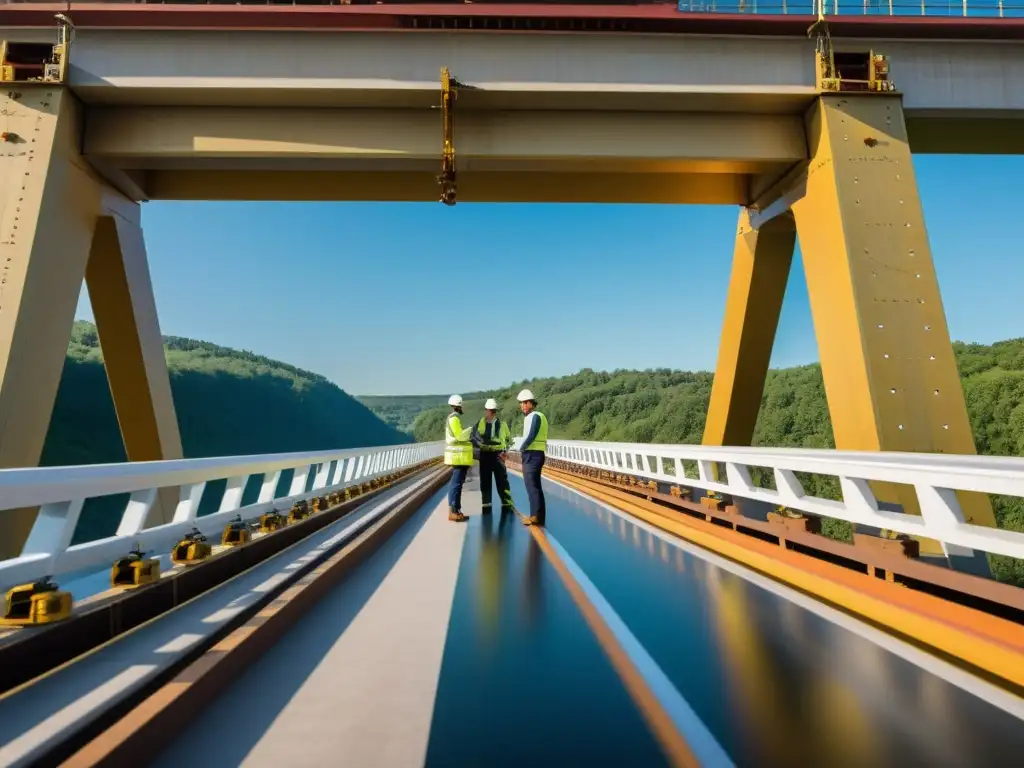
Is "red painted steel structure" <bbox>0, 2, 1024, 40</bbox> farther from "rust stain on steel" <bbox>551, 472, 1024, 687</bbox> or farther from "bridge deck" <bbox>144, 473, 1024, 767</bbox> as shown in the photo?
"bridge deck" <bbox>144, 473, 1024, 767</bbox>

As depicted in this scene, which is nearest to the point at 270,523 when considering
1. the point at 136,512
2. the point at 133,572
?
the point at 136,512

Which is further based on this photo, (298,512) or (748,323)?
(748,323)

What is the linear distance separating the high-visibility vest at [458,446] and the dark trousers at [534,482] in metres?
1.23

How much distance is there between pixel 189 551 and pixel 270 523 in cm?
228

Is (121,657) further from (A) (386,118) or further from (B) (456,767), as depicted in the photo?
(A) (386,118)

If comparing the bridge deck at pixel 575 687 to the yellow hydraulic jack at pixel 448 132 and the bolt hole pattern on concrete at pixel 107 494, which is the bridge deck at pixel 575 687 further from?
the yellow hydraulic jack at pixel 448 132

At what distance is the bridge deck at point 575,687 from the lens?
3.06 meters

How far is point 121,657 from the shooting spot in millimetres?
3873

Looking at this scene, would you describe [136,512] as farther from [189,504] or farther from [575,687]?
[575,687]

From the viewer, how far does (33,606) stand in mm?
3881

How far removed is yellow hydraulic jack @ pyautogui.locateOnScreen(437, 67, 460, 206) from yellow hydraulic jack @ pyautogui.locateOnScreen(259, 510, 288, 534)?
7.23 meters

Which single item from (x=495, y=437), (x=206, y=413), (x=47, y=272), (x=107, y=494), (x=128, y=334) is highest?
(x=206, y=413)

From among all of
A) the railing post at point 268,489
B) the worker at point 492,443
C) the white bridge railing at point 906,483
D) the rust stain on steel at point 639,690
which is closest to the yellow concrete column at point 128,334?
the railing post at point 268,489

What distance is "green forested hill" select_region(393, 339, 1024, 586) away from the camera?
58.4 m
